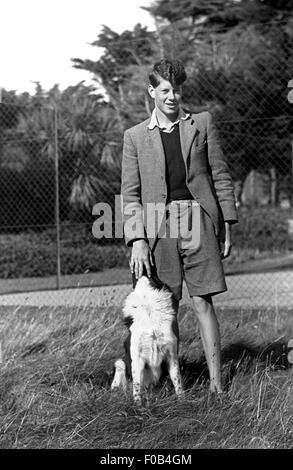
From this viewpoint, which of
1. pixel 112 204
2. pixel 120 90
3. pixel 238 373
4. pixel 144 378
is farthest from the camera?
pixel 120 90

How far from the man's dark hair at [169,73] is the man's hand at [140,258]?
951mm

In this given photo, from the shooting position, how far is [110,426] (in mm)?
4590

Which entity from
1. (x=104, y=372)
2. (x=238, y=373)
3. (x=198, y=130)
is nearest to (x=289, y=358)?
(x=238, y=373)

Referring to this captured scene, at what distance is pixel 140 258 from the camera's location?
205 inches

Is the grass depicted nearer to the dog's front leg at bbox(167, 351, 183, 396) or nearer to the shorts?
the dog's front leg at bbox(167, 351, 183, 396)

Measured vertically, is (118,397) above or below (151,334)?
below

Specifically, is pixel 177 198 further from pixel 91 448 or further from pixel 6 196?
pixel 6 196

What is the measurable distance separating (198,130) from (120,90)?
34.8ft

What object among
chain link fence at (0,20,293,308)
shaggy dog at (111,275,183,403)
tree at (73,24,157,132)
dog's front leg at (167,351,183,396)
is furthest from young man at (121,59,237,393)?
tree at (73,24,157,132)

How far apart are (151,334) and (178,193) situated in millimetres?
861

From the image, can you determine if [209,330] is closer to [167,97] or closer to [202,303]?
[202,303]

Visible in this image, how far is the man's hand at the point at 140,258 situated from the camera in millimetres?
5207

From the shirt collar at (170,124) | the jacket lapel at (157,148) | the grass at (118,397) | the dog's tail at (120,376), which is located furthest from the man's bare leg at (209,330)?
the shirt collar at (170,124)

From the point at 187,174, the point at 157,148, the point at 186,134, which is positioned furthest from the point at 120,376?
the point at 186,134
